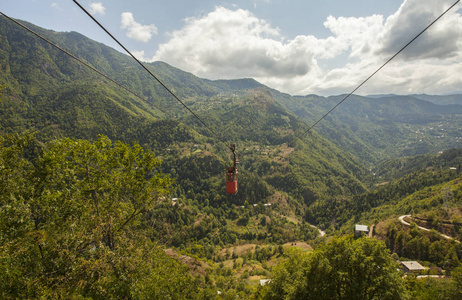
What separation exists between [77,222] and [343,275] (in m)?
21.0

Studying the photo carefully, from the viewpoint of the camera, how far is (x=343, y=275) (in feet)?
60.1

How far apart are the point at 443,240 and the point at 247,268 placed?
226ft

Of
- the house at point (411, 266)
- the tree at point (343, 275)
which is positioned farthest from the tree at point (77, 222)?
the house at point (411, 266)

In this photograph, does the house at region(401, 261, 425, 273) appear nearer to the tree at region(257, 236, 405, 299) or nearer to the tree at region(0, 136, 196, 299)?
the tree at region(257, 236, 405, 299)

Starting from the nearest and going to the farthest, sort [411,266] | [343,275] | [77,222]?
[77,222] < [343,275] < [411,266]

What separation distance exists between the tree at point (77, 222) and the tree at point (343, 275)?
12709 millimetres

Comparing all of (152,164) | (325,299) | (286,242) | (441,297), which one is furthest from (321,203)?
(152,164)

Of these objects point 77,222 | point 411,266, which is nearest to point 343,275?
point 77,222

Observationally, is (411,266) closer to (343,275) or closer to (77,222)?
(343,275)

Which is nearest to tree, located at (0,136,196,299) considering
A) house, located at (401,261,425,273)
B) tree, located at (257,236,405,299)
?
tree, located at (257,236,405,299)

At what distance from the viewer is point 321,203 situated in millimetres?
160750

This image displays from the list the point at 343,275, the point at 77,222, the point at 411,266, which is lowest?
the point at 411,266

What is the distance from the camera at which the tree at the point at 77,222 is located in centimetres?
803

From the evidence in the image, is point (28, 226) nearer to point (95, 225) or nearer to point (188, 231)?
point (95, 225)
